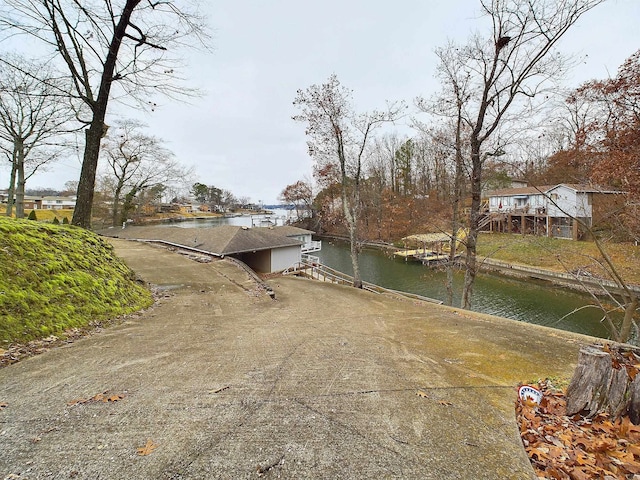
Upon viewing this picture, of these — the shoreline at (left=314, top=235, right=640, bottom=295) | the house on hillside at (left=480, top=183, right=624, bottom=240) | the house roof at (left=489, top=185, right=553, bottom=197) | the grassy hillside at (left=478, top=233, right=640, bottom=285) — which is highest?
the house roof at (left=489, top=185, right=553, bottom=197)

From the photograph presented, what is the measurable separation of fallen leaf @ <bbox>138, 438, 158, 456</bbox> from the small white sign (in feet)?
11.1

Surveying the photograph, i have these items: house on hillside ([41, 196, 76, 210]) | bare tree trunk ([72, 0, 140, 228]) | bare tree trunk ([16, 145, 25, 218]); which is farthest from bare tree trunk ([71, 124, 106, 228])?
house on hillside ([41, 196, 76, 210])

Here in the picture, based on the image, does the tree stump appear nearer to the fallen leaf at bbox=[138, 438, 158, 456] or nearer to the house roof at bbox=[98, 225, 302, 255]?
the fallen leaf at bbox=[138, 438, 158, 456]

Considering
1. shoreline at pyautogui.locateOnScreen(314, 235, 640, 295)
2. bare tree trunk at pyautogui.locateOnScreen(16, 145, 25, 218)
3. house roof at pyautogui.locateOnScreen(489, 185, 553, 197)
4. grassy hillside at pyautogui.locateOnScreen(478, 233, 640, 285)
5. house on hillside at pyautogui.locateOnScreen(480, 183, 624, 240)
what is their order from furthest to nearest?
house roof at pyautogui.locateOnScreen(489, 185, 553, 197)
house on hillside at pyautogui.locateOnScreen(480, 183, 624, 240)
shoreline at pyautogui.locateOnScreen(314, 235, 640, 295)
bare tree trunk at pyautogui.locateOnScreen(16, 145, 25, 218)
grassy hillside at pyautogui.locateOnScreen(478, 233, 640, 285)

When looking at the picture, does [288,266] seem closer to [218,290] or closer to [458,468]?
[218,290]

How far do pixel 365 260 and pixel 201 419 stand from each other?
28.4 meters

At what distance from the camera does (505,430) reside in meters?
2.54

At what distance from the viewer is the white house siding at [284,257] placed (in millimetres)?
18453

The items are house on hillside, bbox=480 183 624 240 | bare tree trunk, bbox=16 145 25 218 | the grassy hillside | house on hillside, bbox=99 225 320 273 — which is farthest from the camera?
house on hillside, bbox=480 183 624 240

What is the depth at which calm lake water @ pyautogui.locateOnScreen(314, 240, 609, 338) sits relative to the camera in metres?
14.5

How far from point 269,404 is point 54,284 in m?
4.47

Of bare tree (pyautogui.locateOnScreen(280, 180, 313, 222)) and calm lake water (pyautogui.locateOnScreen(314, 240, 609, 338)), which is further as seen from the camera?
bare tree (pyautogui.locateOnScreen(280, 180, 313, 222))

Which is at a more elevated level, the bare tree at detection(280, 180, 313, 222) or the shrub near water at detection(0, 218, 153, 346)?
the bare tree at detection(280, 180, 313, 222)

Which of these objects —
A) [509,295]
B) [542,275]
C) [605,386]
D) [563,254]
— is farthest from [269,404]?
[563,254]
